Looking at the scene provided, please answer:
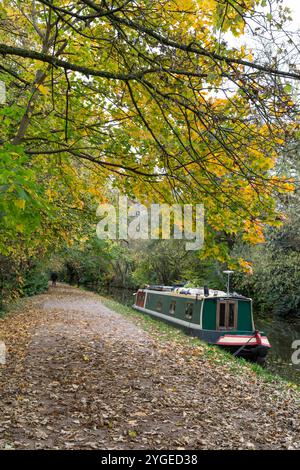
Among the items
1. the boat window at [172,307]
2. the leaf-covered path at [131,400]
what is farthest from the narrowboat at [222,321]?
the leaf-covered path at [131,400]

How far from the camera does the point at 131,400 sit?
6590 mm

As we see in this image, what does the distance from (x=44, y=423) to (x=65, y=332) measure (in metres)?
7.27

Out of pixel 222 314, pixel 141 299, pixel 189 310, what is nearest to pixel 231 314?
pixel 222 314

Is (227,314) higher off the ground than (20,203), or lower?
lower

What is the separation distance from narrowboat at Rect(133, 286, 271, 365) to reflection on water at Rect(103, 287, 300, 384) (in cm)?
83

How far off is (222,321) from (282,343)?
425cm

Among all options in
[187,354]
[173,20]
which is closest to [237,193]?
[173,20]

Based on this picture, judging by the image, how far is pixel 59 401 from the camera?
6.33m

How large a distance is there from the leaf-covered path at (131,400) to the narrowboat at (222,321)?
11.1 feet

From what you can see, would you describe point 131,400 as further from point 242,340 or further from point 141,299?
point 141,299

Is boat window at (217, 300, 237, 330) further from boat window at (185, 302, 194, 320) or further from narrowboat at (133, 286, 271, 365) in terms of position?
boat window at (185, 302, 194, 320)

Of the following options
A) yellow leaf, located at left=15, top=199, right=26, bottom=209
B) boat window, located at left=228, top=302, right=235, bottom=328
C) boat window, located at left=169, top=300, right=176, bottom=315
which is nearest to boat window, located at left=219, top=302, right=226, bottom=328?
boat window, located at left=228, top=302, right=235, bottom=328

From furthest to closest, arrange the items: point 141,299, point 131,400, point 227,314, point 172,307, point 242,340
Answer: point 141,299 → point 172,307 → point 227,314 → point 242,340 → point 131,400
